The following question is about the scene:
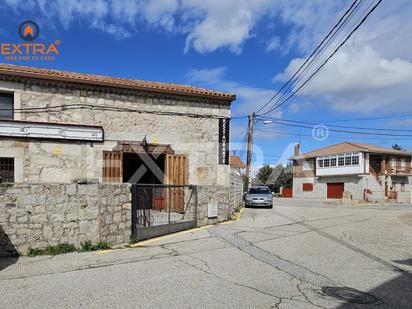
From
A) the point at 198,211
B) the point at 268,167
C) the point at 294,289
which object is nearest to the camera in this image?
the point at 294,289

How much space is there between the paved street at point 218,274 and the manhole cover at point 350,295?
4.8 inches

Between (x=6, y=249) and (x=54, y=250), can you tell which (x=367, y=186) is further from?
(x=6, y=249)

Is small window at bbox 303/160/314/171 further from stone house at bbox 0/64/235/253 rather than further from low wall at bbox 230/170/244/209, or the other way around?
stone house at bbox 0/64/235/253

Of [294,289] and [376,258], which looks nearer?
[294,289]

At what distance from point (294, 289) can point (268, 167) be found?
62436 mm

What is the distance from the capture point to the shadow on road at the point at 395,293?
5.00 meters

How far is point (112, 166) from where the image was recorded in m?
14.8

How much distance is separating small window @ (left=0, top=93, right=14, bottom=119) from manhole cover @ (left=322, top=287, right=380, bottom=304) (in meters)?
12.8

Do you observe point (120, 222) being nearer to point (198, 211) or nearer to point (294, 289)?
point (198, 211)

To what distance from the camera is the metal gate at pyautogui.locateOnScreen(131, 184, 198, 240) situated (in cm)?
1013

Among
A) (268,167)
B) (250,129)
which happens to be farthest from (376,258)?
(268,167)

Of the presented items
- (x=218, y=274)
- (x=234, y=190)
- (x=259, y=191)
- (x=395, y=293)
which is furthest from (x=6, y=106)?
(x=259, y=191)

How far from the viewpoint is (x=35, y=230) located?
27.8ft

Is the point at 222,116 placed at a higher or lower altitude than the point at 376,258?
higher
